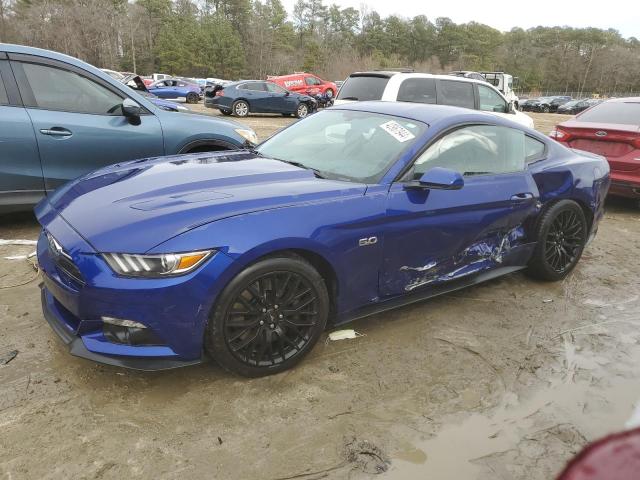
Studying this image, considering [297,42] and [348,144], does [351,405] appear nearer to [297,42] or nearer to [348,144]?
[348,144]

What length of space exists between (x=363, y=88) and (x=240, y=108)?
10.8m

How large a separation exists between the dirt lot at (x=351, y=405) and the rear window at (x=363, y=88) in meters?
5.14

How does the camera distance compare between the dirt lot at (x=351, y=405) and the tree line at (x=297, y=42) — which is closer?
the dirt lot at (x=351, y=405)

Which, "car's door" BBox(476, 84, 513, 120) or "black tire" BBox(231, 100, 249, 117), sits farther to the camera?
"black tire" BBox(231, 100, 249, 117)

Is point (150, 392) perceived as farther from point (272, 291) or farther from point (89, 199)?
point (89, 199)

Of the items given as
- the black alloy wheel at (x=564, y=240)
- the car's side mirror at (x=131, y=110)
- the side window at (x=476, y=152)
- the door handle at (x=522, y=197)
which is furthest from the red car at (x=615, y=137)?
the car's side mirror at (x=131, y=110)

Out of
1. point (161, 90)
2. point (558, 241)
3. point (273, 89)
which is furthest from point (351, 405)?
point (161, 90)

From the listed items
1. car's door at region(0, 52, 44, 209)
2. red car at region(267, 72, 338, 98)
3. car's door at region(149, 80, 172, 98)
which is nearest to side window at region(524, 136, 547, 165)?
car's door at region(0, 52, 44, 209)

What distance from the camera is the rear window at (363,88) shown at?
7895 millimetres

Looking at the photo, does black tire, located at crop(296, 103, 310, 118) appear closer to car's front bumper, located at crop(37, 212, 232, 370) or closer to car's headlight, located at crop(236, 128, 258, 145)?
car's headlight, located at crop(236, 128, 258, 145)

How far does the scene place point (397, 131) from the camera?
11.0 feet

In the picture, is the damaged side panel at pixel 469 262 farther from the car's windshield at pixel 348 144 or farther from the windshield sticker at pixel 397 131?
the windshield sticker at pixel 397 131

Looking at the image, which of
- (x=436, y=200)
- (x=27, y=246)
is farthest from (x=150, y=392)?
(x=27, y=246)

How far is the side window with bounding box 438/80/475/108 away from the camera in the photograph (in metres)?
8.27
